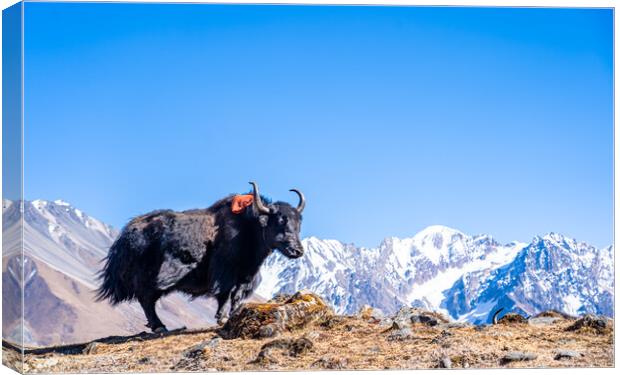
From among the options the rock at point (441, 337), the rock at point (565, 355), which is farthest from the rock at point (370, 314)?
the rock at point (565, 355)

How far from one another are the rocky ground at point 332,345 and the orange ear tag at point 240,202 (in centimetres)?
225

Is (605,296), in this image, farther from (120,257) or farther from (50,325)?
(50,325)

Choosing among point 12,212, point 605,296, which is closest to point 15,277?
point 12,212

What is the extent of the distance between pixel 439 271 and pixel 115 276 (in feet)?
43.3

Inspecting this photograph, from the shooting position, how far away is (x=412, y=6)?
2438 cm

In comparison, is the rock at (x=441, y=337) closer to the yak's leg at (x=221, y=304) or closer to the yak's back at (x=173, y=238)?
the yak's leg at (x=221, y=304)

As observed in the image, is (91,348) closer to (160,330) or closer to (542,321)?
(160,330)

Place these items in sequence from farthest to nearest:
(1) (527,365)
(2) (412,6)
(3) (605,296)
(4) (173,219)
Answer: (3) (605,296) → (4) (173,219) → (2) (412,6) → (1) (527,365)

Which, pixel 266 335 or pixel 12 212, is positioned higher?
pixel 12 212

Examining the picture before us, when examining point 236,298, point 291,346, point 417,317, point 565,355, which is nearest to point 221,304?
point 236,298

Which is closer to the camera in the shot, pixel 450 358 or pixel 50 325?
pixel 450 358

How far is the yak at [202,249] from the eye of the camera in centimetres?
2583

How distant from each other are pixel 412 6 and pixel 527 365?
7378 millimetres

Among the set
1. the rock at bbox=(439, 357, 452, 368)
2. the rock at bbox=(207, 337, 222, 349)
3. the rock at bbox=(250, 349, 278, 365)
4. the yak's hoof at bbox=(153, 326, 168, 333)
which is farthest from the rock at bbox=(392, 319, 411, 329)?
the yak's hoof at bbox=(153, 326, 168, 333)
